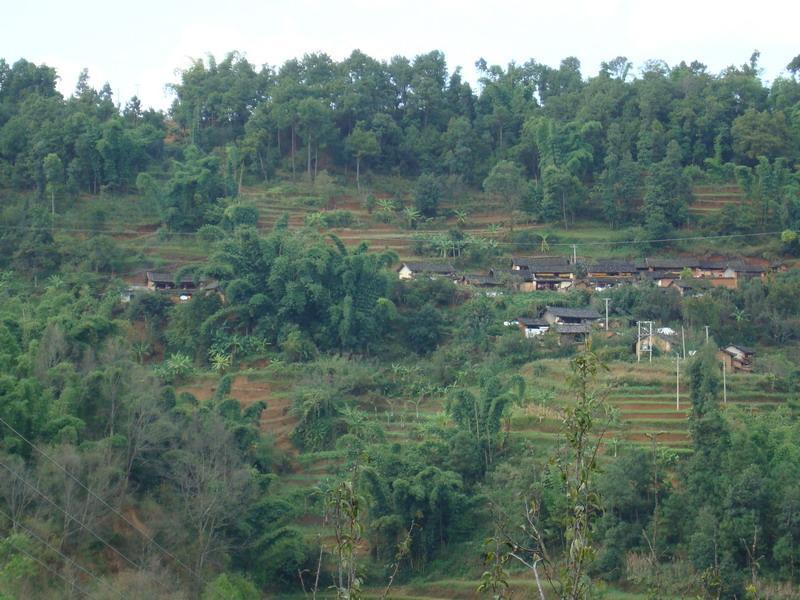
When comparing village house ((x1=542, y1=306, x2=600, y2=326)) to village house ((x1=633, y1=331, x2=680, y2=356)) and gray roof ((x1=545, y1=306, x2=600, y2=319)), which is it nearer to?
gray roof ((x1=545, y1=306, x2=600, y2=319))

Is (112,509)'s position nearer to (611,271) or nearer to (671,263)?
(611,271)

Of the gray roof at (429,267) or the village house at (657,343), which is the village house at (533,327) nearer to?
the village house at (657,343)

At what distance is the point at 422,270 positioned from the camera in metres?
28.1

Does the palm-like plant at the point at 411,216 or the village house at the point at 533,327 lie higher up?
the palm-like plant at the point at 411,216

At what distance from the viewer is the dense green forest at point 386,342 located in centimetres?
1543

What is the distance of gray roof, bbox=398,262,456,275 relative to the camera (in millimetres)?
28109

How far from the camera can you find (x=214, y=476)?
16.7m

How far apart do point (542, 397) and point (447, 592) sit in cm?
525

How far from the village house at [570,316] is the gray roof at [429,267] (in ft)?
12.5

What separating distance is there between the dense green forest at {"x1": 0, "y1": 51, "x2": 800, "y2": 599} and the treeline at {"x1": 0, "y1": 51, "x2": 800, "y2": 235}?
12 cm

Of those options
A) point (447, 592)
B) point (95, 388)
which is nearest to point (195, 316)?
point (95, 388)

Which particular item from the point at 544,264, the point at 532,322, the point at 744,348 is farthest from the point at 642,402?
the point at 544,264

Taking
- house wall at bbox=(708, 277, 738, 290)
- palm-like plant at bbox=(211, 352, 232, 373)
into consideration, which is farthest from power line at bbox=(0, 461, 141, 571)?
house wall at bbox=(708, 277, 738, 290)

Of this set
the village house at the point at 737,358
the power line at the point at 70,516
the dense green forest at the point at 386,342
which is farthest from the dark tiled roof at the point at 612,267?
the power line at the point at 70,516
